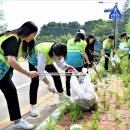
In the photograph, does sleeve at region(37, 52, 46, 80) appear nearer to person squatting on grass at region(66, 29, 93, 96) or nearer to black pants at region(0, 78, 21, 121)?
black pants at region(0, 78, 21, 121)

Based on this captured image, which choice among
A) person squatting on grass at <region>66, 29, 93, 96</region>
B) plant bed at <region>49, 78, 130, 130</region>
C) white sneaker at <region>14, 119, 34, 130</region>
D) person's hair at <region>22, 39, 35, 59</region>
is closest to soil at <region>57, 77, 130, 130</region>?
plant bed at <region>49, 78, 130, 130</region>

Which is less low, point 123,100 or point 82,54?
point 82,54

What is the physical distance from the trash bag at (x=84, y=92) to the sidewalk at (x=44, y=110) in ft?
2.13

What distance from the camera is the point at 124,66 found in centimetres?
1459

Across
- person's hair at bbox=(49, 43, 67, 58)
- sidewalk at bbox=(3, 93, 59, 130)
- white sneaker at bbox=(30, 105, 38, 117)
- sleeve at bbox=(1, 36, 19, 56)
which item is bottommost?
sidewalk at bbox=(3, 93, 59, 130)

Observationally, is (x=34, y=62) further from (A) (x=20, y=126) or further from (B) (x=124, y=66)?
(B) (x=124, y=66)

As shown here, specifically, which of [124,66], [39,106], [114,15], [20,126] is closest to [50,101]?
[39,106]

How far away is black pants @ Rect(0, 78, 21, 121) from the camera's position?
5668mm

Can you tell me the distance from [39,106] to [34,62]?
4.16 ft

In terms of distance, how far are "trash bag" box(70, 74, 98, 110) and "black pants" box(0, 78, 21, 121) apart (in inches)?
49.1

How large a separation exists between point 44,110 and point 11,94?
1.73 m

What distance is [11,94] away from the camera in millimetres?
5734

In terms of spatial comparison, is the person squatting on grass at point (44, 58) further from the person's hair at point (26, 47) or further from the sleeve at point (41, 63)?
the person's hair at point (26, 47)

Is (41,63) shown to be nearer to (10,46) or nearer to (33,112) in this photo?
(33,112)
